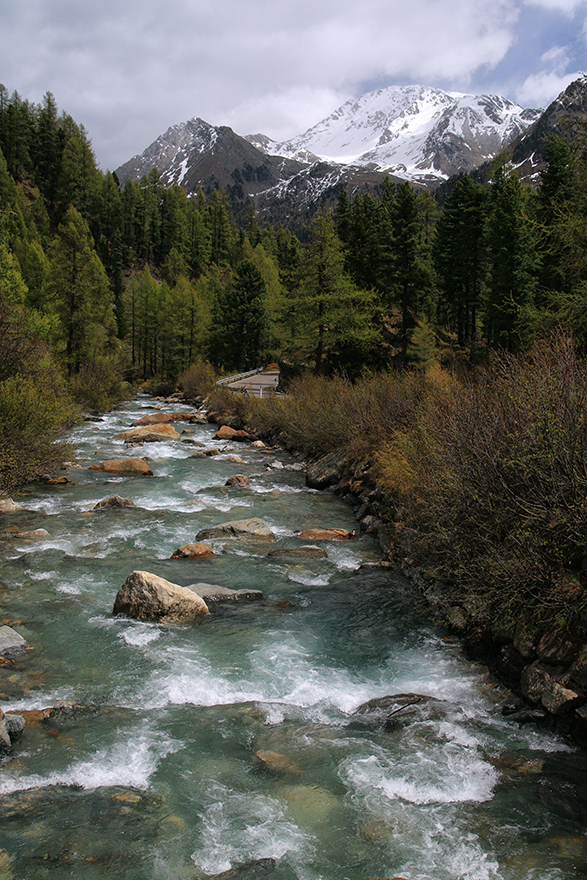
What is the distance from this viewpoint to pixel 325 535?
13.1 meters

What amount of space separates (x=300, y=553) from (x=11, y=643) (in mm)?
6008

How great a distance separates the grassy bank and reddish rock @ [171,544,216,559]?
400 cm

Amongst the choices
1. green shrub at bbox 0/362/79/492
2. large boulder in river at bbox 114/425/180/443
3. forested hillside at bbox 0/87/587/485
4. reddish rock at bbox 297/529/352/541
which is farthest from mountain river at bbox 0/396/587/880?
large boulder in river at bbox 114/425/180/443

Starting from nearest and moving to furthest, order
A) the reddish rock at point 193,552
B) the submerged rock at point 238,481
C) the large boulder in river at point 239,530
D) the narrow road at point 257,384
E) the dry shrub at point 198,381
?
the reddish rock at point 193,552, the large boulder in river at point 239,530, the submerged rock at point 238,481, the narrow road at point 257,384, the dry shrub at point 198,381

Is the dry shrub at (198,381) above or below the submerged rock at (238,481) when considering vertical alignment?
above

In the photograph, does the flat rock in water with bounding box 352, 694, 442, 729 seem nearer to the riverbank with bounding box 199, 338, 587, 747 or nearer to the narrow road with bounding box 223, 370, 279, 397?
the riverbank with bounding box 199, 338, 587, 747

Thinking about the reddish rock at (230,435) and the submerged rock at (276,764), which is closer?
the submerged rock at (276,764)

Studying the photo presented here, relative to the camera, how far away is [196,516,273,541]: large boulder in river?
12749 millimetres

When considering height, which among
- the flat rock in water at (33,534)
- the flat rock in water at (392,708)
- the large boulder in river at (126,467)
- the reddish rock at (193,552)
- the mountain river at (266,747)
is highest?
the large boulder in river at (126,467)

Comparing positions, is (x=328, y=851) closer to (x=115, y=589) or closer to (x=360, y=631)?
(x=360, y=631)

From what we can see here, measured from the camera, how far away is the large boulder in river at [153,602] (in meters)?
8.55

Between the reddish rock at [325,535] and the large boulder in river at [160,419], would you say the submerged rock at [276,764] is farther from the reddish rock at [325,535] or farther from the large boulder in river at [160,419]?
the large boulder in river at [160,419]

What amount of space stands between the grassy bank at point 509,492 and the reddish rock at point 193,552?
4001 mm

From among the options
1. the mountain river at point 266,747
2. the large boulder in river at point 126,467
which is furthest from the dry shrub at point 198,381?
the mountain river at point 266,747
